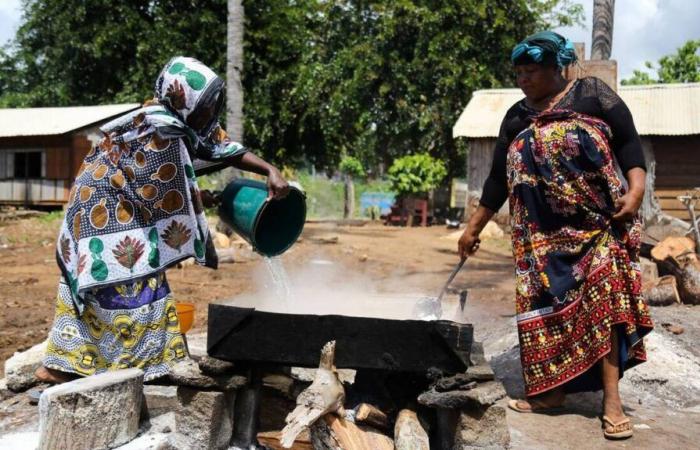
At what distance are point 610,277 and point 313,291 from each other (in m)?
1.65

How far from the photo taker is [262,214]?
3020 mm

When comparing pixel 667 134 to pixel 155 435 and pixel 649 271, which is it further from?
pixel 155 435

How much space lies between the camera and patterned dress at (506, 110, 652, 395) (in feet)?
9.82

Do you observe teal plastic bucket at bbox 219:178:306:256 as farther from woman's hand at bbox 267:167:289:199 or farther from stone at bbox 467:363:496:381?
stone at bbox 467:363:496:381

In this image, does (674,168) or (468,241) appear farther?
(674,168)

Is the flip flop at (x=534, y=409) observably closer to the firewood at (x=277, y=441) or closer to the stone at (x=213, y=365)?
the firewood at (x=277, y=441)

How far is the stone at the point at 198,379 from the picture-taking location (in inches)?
105

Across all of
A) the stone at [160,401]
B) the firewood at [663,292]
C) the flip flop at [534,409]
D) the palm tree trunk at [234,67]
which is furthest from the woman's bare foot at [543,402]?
the palm tree trunk at [234,67]

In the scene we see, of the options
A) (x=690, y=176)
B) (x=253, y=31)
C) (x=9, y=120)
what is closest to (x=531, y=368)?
(x=690, y=176)

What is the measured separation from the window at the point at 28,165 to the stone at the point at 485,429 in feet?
66.1

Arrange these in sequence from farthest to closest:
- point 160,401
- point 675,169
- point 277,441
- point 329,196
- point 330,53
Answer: point 329,196, point 330,53, point 675,169, point 160,401, point 277,441

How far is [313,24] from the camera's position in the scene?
21453mm

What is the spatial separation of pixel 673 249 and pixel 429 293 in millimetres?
2800

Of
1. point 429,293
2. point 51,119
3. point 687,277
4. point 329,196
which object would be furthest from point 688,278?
point 329,196
